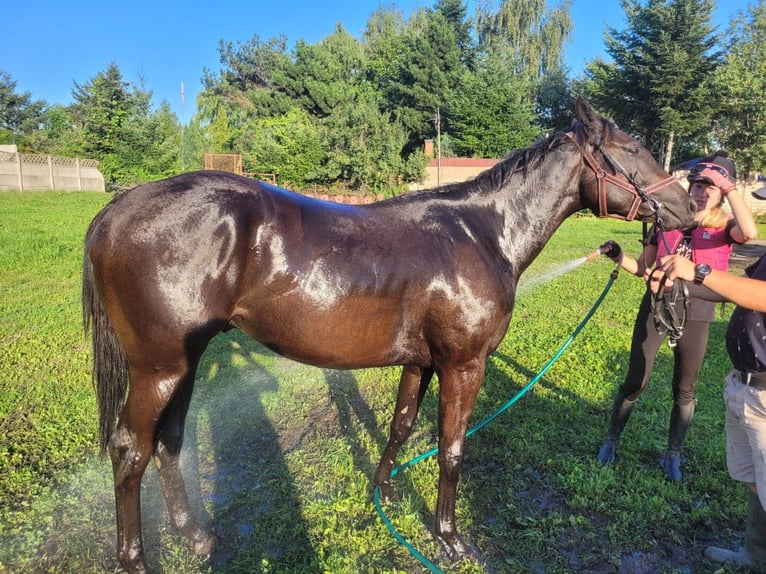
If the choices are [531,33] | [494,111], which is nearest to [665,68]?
[494,111]

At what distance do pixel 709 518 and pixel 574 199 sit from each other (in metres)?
2.30

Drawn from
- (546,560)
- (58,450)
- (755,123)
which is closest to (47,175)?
(58,450)

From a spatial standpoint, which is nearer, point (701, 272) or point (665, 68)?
point (701, 272)

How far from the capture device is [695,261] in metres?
3.40

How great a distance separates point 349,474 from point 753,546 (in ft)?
8.13

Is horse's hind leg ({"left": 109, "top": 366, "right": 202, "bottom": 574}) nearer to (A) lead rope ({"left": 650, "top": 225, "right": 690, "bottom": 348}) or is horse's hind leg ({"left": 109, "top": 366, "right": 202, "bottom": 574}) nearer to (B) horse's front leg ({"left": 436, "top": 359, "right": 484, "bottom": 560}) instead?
(B) horse's front leg ({"left": 436, "top": 359, "right": 484, "bottom": 560})

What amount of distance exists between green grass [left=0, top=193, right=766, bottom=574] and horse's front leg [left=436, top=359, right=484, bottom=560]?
0.11 meters

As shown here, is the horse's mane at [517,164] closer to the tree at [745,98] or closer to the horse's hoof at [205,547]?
the horse's hoof at [205,547]

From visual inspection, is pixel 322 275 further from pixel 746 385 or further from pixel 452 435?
pixel 746 385

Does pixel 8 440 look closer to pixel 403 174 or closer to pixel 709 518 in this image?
pixel 709 518

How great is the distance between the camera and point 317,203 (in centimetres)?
251

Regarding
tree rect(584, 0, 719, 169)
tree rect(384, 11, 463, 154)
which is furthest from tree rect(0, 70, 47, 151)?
tree rect(584, 0, 719, 169)

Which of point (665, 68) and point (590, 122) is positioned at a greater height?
point (665, 68)

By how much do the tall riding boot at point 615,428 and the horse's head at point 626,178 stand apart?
153 cm
